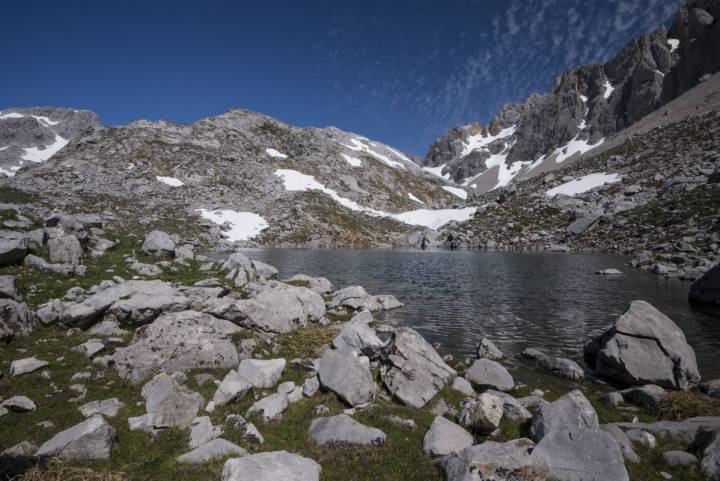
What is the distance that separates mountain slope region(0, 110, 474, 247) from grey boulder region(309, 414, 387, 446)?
80856 mm

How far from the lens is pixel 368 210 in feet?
446

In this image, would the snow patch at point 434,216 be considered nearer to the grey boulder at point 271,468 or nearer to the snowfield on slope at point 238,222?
the snowfield on slope at point 238,222

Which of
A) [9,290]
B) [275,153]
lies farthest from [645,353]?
[275,153]

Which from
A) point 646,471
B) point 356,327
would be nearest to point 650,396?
point 646,471

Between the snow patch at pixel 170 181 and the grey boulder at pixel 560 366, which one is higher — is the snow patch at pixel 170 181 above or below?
above

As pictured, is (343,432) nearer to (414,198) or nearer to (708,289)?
(708,289)

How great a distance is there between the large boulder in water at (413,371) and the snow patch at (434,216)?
120698 millimetres

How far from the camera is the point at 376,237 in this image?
11319 centimetres

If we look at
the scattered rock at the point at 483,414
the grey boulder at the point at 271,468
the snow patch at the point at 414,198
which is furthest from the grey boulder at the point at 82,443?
the snow patch at the point at 414,198

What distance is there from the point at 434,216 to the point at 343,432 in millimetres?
136620

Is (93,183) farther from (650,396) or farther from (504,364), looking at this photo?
(650,396)

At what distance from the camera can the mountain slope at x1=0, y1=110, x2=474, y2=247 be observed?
9150 cm

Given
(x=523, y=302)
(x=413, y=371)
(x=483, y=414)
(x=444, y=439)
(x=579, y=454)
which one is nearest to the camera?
(x=579, y=454)

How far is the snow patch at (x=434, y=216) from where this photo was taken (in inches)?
→ 5320
